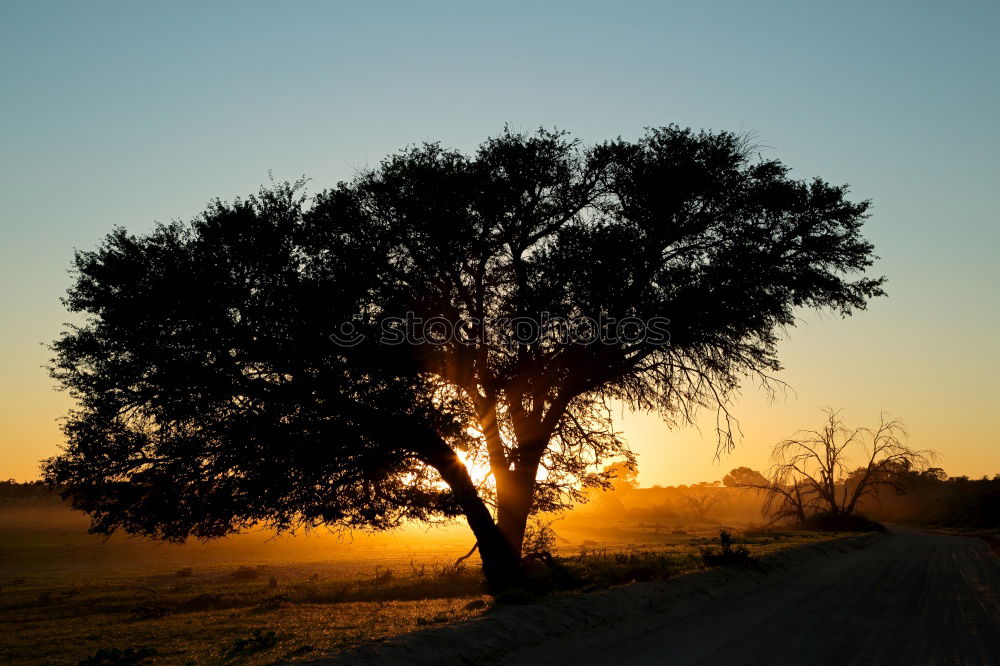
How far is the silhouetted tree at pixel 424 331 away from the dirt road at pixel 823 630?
5185 mm

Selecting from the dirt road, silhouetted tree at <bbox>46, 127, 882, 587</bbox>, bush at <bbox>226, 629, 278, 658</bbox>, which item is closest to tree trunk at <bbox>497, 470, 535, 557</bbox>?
silhouetted tree at <bbox>46, 127, 882, 587</bbox>

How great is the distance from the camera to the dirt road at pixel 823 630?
1066 cm

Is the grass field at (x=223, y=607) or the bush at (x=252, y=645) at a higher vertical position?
the bush at (x=252, y=645)

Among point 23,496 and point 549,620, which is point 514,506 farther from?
point 23,496

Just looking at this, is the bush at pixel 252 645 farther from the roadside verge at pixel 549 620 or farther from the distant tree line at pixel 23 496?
the distant tree line at pixel 23 496

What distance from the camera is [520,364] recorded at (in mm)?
18844

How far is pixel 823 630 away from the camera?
12.8 meters

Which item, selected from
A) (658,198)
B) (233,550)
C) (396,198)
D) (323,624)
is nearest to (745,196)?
(658,198)

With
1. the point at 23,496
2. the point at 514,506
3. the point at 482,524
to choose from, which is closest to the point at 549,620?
the point at 482,524

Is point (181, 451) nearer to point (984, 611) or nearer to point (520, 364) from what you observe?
point (520, 364)

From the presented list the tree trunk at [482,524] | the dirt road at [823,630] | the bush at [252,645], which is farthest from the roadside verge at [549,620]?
the tree trunk at [482,524]

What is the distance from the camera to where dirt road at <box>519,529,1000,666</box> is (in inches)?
420

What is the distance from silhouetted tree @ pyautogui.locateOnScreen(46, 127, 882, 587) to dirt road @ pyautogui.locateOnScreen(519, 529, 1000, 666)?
519 centimetres

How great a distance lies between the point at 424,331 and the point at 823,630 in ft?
33.7
